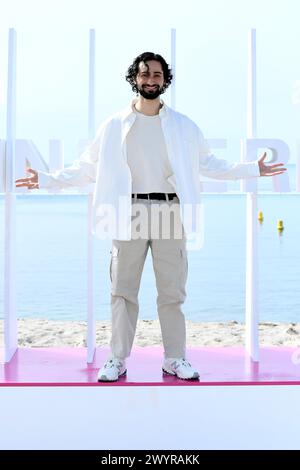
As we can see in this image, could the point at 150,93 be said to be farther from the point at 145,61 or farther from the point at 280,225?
the point at 280,225

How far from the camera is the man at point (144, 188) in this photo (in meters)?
3.79

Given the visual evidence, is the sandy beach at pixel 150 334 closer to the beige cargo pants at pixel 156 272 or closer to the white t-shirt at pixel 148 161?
the beige cargo pants at pixel 156 272

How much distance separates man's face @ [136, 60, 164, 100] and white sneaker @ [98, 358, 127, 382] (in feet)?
3.94

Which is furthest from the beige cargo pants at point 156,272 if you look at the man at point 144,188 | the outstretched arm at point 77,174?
the outstretched arm at point 77,174

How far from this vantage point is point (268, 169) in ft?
13.4

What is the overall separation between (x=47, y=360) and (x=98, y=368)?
34 cm

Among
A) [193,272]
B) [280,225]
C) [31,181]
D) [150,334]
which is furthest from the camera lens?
[280,225]

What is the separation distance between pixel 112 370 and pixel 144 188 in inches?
32.4

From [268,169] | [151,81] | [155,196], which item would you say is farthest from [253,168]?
[151,81]

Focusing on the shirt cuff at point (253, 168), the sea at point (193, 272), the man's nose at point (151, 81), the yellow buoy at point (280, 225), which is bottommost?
the sea at point (193, 272)

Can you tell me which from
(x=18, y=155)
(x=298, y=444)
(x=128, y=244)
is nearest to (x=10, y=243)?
(x=18, y=155)

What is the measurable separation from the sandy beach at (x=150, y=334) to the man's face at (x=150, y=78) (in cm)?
235

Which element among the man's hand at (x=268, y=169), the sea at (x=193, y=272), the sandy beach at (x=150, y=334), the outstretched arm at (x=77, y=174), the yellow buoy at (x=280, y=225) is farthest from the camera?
the yellow buoy at (x=280, y=225)

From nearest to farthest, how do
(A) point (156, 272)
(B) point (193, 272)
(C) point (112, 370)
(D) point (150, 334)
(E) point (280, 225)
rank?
(C) point (112, 370) → (A) point (156, 272) → (D) point (150, 334) → (B) point (193, 272) → (E) point (280, 225)
